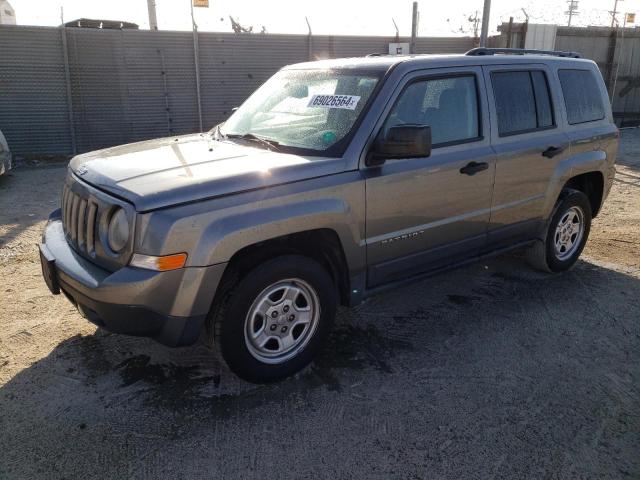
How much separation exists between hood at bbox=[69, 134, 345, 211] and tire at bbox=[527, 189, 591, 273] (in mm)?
2579

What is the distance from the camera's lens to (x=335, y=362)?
363 centimetres

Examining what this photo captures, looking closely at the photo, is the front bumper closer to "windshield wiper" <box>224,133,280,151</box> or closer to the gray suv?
the gray suv

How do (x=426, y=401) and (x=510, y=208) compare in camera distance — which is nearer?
(x=426, y=401)

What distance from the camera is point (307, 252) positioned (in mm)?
3455

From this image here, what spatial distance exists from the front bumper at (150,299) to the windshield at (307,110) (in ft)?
3.72

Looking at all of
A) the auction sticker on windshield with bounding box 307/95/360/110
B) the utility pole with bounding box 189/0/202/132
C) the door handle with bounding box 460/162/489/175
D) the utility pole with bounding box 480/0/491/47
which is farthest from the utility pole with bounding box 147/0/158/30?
the door handle with bounding box 460/162/489/175

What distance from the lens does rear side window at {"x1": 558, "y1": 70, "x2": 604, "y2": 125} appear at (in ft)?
15.7

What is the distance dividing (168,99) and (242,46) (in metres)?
2.17

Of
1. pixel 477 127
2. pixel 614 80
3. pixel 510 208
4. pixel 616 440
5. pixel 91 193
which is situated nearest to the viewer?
pixel 616 440

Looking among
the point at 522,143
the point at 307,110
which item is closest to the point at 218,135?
the point at 307,110

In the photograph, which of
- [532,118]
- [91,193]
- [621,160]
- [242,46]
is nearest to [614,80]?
[621,160]

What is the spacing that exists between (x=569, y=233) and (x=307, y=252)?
3000 mm

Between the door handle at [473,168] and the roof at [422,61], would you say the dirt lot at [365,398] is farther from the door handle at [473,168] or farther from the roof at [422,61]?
the roof at [422,61]

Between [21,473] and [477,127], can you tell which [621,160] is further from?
[21,473]
